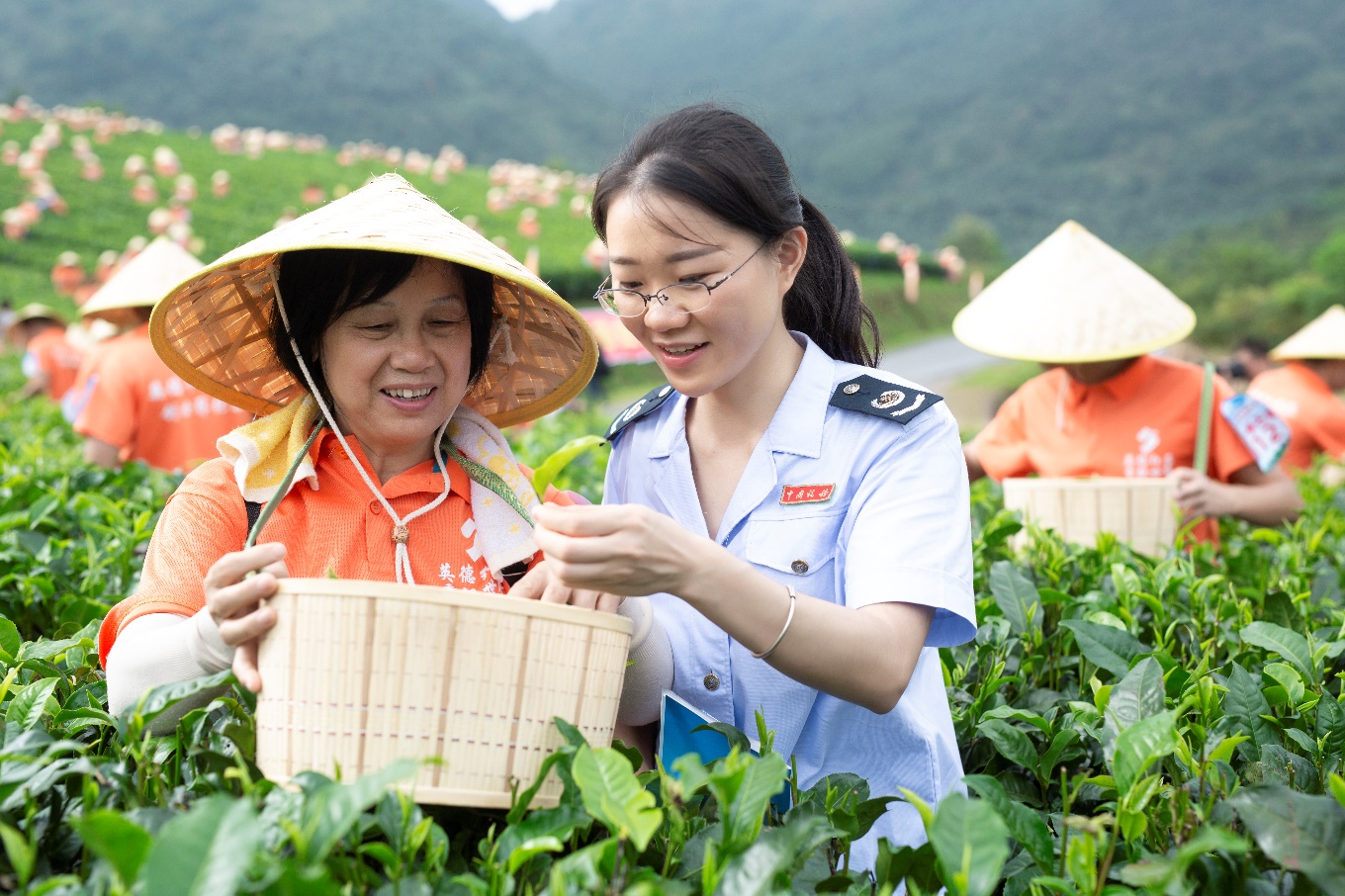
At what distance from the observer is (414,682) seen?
40.0 inches

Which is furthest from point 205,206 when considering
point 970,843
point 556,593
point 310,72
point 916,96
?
point 916,96

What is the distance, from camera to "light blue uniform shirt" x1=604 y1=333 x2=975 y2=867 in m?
1.36

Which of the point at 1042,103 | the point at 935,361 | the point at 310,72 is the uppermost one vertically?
the point at 1042,103

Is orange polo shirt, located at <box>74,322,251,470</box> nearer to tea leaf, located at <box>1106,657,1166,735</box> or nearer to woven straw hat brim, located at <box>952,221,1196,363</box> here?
woven straw hat brim, located at <box>952,221,1196,363</box>

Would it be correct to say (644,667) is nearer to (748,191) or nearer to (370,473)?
(370,473)

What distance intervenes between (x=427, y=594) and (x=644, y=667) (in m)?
0.42

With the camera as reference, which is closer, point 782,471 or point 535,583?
point 535,583

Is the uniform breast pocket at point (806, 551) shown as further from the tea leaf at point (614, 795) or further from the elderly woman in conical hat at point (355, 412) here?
the tea leaf at point (614, 795)

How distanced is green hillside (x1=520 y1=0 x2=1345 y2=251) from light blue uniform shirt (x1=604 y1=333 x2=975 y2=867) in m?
45.5

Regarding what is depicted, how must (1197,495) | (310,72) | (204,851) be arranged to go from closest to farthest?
(204,851) < (1197,495) < (310,72)

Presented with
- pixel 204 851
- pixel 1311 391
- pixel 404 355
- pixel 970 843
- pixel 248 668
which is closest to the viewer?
pixel 204 851

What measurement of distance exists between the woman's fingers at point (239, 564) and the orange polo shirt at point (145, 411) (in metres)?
3.16

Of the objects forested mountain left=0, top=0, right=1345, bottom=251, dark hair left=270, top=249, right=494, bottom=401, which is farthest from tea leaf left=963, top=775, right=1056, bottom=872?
forested mountain left=0, top=0, right=1345, bottom=251

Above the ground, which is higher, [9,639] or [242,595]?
[242,595]
